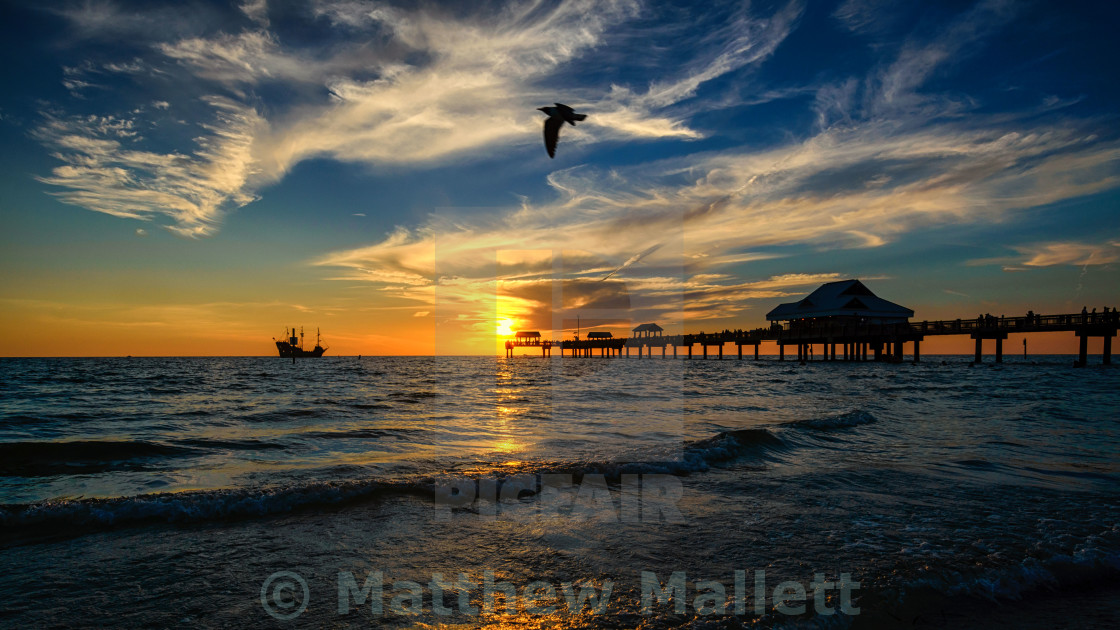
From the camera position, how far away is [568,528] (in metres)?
5.80

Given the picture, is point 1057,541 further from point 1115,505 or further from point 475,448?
point 475,448

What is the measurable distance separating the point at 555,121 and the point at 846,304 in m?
61.2

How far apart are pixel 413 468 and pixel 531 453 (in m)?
2.30

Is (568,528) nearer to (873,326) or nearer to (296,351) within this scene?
(873,326)

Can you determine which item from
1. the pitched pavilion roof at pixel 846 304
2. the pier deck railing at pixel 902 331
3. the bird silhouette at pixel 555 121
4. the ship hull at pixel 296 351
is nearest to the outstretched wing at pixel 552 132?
the bird silhouette at pixel 555 121

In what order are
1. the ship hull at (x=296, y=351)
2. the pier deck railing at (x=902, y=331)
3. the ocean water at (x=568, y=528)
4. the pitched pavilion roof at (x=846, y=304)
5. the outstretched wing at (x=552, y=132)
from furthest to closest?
the ship hull at (x=296, y=351)
the pitched pavilion roof at (x=846, y=304)
the pier deck railing at (x=902, y=331)
the outstretched wing at (x=552, y=132)
the ocean water at (x=568, y=528)

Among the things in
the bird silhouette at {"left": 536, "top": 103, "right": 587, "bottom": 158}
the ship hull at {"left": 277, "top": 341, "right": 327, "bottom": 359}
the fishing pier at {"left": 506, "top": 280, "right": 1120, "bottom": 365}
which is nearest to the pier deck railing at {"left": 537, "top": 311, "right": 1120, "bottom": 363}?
the fishing pier at {"left": 506, "top": 280, "right": 1120, "bottom": 365}

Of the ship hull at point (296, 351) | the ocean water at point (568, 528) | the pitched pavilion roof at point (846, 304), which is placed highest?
the pitched pavilion roof at point (846, 304)

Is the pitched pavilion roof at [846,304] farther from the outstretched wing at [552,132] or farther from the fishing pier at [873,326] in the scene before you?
the outstretched wing at [552,132]

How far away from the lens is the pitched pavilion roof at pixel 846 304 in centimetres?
6106

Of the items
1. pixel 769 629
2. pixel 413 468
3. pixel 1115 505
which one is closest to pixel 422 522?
pixel 413 468

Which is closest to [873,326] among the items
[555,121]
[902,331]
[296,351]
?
[902,331]

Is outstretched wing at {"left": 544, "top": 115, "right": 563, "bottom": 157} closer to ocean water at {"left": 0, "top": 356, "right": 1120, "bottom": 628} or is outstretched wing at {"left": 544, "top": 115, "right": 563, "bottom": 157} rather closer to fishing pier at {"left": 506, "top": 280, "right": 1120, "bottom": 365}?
ocean water at {"left": 0, "top": 356, "right": 1120, "bottom": 628}

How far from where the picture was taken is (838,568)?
457cm
